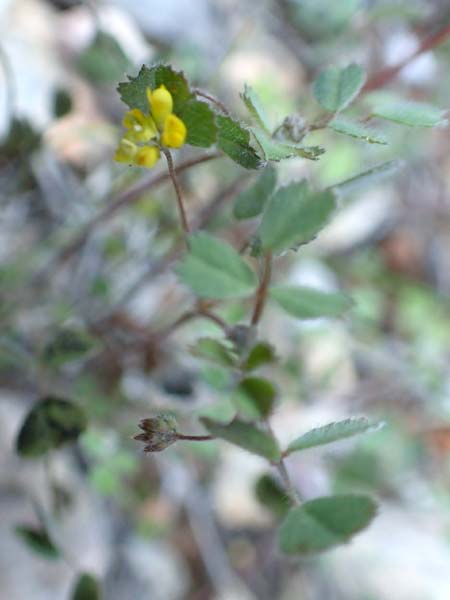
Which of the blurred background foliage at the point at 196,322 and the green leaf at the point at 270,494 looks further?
the blurred background foliage at the point at 196,322

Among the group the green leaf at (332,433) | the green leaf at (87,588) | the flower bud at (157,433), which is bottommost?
the green leaf at (332,433)

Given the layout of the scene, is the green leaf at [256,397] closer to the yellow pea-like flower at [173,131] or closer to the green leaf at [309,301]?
the green leaf at [309,301]

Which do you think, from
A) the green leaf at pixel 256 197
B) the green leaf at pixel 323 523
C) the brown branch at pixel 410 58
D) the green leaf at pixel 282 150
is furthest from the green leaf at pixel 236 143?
the brown branch at pixel 410 58

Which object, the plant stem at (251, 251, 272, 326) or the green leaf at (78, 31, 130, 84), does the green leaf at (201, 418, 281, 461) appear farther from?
the green leaf at (78, 31, 130, 84)

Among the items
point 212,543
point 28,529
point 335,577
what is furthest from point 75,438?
point 335,577

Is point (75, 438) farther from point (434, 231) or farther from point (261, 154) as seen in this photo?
point (434, 231)

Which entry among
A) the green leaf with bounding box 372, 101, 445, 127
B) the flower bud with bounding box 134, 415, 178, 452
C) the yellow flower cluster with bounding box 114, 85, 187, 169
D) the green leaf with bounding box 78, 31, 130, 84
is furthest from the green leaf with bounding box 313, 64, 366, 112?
the green leaf with bounding box 78, 31, 130, 84

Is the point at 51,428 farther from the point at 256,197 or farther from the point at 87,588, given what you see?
the point at 256,197
